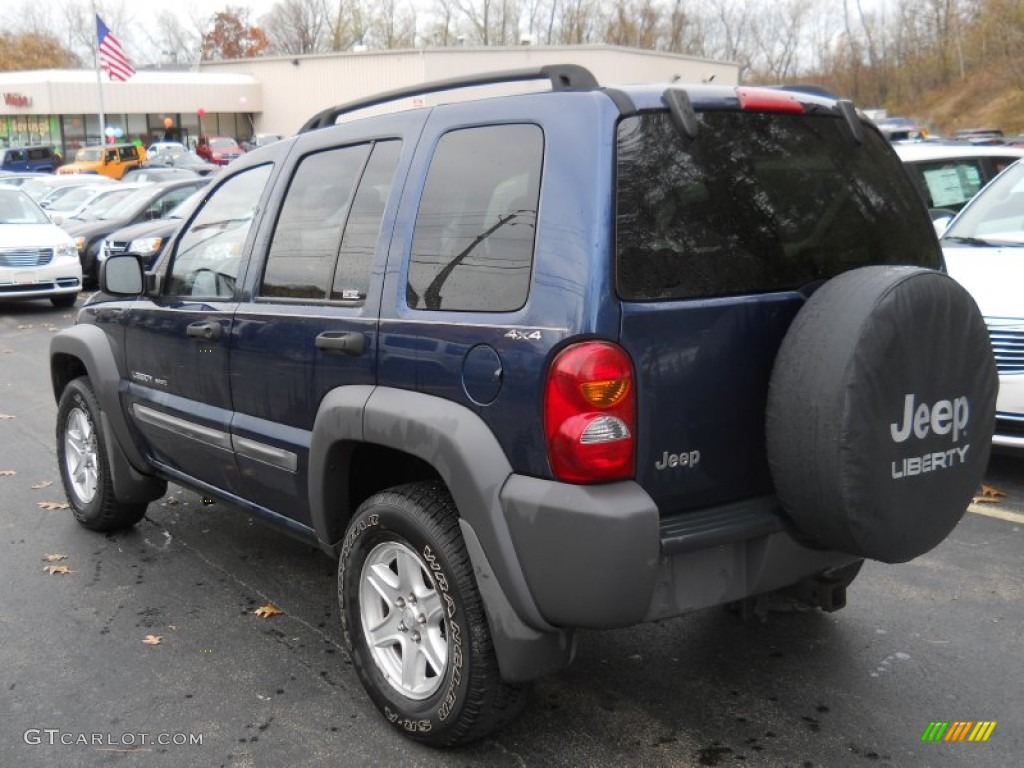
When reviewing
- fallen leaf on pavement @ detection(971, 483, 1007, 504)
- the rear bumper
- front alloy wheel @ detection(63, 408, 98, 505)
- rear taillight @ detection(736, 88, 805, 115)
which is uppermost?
rear taillight @ detection(736, 88, 805, 115)

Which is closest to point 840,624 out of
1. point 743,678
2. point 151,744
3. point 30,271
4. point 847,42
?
point 743,678

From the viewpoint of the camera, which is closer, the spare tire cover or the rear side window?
the spare tire cover

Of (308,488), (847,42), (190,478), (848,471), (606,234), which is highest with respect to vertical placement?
(847,42)

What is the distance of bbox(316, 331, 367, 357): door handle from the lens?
3.38 meters

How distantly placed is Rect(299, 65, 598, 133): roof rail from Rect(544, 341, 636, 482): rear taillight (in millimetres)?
864

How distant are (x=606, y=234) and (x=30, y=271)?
13.4 meters

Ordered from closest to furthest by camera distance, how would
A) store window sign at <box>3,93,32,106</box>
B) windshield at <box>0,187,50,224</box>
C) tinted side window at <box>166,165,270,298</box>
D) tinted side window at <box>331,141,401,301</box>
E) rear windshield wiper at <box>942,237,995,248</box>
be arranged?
tinted side window at <box>331,141,401,301</box>
tinted side window at <box>166,165,270,298</box>
rear windshield wiper at <box>942,237,995,248</box>
windshield at <box>0,187,50,224</box>
store window sign at <box>3,93,32,106</box>

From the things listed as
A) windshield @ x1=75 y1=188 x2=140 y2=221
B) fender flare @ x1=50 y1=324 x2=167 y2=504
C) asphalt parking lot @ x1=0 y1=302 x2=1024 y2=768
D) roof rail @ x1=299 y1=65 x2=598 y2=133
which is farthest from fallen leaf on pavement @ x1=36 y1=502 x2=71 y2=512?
windshield @ x1=75 y1=188 x2=140 y2=221

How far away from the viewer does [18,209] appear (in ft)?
49.8

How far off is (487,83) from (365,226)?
646 mm

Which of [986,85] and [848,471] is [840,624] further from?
[986,85]

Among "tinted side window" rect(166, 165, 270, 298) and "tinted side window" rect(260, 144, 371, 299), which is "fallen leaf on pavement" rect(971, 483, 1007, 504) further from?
"tinted side window" rect(166, 165, 270, 298)

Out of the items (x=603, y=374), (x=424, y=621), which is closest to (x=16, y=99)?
(x=424, y=621)

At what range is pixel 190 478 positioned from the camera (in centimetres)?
464
